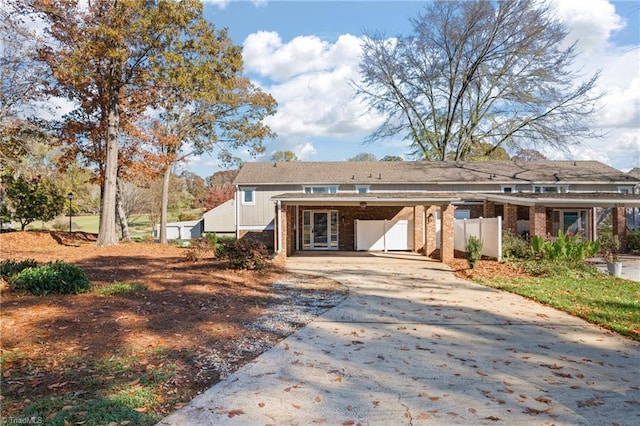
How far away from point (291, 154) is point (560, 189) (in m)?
39.6

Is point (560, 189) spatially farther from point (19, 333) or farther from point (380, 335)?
point (19, 333)

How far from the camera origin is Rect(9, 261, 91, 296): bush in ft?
23.6

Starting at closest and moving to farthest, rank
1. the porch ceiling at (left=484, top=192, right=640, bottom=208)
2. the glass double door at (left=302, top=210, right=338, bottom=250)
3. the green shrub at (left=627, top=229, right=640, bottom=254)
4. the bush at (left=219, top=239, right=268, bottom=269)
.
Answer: the bush at (left=219, top=239, right=268, bottom=269) → the porch ceiling at (left=484, top=192, right=640, bottom=208) → the green shrub at (left=627, top=229, right=640, bottom=254) → the glass double door at (left=302, top=210, right=338, bottom=250)

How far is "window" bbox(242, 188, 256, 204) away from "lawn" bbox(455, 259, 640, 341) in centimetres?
1315

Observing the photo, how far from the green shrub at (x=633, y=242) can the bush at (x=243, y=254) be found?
17.7 m

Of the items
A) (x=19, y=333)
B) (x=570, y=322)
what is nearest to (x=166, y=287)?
(x=19, y=333)

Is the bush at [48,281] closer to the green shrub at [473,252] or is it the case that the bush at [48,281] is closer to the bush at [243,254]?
the bush at [243,254]

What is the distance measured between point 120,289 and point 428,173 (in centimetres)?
1955

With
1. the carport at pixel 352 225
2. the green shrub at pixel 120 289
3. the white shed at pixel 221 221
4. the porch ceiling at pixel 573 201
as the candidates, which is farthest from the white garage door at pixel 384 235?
the green shrub at pixel 120 289

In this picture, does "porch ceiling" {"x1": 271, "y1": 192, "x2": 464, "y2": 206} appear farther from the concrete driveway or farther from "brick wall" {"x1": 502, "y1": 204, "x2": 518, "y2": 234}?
the concrete driveway

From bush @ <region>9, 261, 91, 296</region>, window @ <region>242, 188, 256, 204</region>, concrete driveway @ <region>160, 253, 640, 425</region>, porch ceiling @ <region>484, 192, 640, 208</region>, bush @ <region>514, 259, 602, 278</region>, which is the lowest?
concrete driveway @ <region>160, 253, 640, 425</region>

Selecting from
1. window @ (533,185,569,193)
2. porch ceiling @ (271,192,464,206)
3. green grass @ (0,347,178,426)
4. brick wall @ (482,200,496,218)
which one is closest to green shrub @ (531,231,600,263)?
porch ceiling @ (271,192,464,206)

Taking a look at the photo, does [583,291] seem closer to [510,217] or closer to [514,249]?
[514,249]

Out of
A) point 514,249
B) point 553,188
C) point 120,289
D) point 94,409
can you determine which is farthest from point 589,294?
point 553,188
